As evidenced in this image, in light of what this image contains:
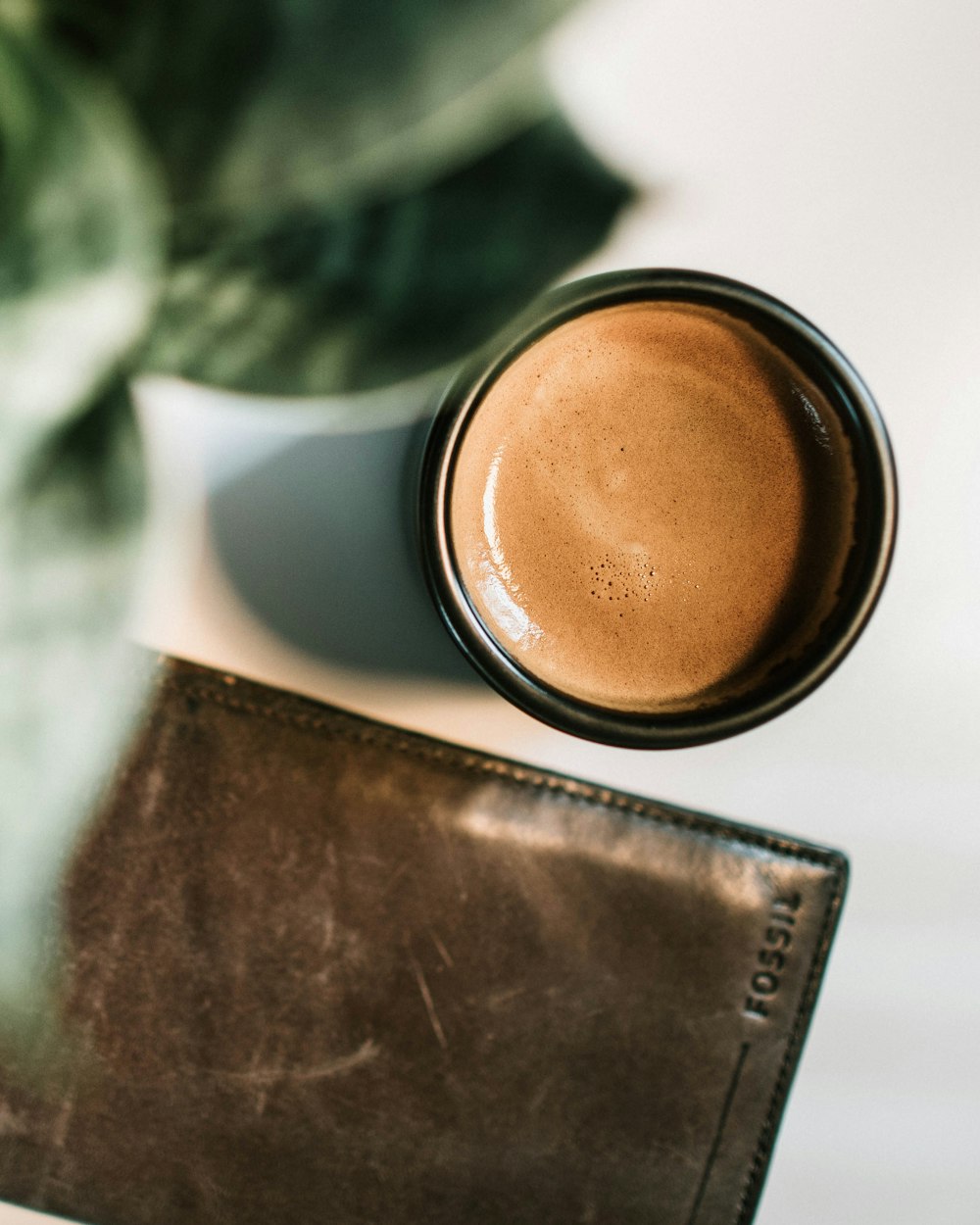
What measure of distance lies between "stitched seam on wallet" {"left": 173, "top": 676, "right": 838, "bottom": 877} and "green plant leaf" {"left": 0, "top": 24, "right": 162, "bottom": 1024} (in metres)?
0.06

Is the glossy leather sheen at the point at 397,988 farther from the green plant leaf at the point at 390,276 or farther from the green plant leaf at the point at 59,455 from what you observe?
the green plant leaf at the point at 390,276

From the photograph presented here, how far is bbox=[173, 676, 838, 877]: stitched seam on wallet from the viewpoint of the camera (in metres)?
0.51

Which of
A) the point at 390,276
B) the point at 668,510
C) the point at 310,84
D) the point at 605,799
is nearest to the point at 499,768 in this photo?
the point at 605,799

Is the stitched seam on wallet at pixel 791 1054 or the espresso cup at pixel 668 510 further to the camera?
the stitched seam on wallet at pixel 791 1054

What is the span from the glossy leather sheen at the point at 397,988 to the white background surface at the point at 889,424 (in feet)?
0.08

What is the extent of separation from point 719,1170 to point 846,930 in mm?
155

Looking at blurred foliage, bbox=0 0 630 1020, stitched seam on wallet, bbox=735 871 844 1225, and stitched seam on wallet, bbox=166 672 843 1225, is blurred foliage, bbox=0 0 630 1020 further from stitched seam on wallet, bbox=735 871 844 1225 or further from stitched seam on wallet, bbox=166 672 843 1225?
stitched seam on wallet, bbox=735 871 844 1225

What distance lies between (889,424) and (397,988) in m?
Answer: 0.41

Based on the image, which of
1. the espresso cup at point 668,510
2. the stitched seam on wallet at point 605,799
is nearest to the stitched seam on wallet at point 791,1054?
the stitched seam on wallet at point 605,799

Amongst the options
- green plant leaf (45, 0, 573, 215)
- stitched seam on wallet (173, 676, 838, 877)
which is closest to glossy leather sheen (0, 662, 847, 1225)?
stitched seam on wallet (173, 676, 838, 877)

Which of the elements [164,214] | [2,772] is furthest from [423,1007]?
[164,214]

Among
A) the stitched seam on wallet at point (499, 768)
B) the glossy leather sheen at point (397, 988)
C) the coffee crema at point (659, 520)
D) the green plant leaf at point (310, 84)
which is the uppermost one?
the green plant leaf at point (310, 84)

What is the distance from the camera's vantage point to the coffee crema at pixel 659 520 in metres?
0.45

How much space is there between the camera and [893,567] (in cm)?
54
